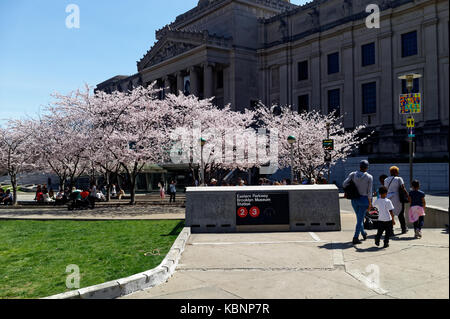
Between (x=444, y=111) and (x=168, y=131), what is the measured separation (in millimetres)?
27061

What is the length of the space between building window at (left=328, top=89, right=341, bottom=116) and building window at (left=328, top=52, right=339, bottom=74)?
2540mm

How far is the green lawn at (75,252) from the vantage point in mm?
7414

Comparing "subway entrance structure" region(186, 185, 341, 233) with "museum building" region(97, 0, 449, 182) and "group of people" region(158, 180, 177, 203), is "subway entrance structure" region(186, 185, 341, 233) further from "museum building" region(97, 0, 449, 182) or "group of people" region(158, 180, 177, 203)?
"museum building" region(97, 0, 449, 182)

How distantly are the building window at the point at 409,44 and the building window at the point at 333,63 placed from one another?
349 inches

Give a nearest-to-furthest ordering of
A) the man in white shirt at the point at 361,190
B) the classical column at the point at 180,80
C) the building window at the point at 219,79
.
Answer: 1. the man in white shirt at the point at 361,190
2. the building window at the point at 219,79
3. the classical column at the point at 180,80

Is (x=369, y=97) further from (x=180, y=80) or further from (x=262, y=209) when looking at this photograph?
(x=262, y=209)

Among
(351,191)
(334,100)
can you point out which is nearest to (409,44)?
(334,100)

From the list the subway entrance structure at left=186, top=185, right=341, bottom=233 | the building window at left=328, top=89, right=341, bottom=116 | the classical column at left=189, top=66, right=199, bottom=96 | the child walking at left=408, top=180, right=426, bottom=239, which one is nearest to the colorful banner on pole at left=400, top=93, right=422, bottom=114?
the child walking at left=408, top=180, right=426, bottom=239

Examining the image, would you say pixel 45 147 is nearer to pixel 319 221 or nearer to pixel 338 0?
pixel 319 221

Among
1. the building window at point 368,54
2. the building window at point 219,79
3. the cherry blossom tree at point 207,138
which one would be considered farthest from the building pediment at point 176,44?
the cherry blossom tree at point 207,138

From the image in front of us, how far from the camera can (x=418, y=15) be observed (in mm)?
42125

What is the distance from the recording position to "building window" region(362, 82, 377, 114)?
155ft

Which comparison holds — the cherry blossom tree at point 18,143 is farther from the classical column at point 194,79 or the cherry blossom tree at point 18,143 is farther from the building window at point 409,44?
the building window at point 409,44
